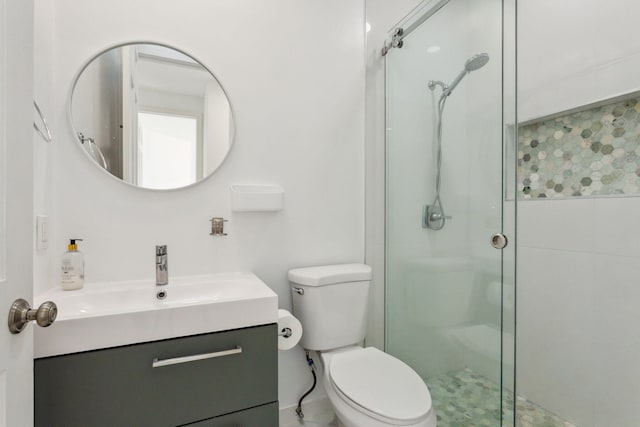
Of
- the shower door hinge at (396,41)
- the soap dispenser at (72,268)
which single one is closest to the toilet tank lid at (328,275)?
the soap dispenser at (72,268)

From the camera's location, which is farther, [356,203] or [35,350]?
[356,203]

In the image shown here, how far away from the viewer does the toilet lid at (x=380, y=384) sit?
1.07m

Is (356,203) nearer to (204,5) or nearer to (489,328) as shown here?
(489,328)

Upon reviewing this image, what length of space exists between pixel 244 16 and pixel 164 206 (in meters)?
0.97

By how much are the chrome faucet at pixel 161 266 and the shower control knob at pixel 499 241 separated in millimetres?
1251

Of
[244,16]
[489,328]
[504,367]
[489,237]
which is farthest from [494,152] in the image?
[244,16]

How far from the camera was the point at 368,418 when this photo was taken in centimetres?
108

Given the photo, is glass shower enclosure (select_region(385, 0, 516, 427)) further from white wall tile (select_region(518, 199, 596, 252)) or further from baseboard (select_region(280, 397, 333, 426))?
white wall tile (select_region(518, 199, 596, 252))

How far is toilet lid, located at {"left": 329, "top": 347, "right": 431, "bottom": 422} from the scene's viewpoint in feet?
3.52

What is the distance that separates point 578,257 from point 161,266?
1875 mm

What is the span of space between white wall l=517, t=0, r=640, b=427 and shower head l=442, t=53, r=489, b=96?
60cm

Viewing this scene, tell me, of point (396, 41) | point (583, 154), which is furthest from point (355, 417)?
point (396, 41)

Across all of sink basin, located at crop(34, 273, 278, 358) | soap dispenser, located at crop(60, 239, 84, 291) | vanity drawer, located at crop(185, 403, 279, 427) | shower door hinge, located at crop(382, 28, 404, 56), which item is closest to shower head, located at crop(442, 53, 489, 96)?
shower door hinge, located at crop(382, 28, 404, 56)

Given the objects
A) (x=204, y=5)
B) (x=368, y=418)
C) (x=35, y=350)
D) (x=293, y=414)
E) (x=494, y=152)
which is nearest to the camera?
(x=35, y=350)
